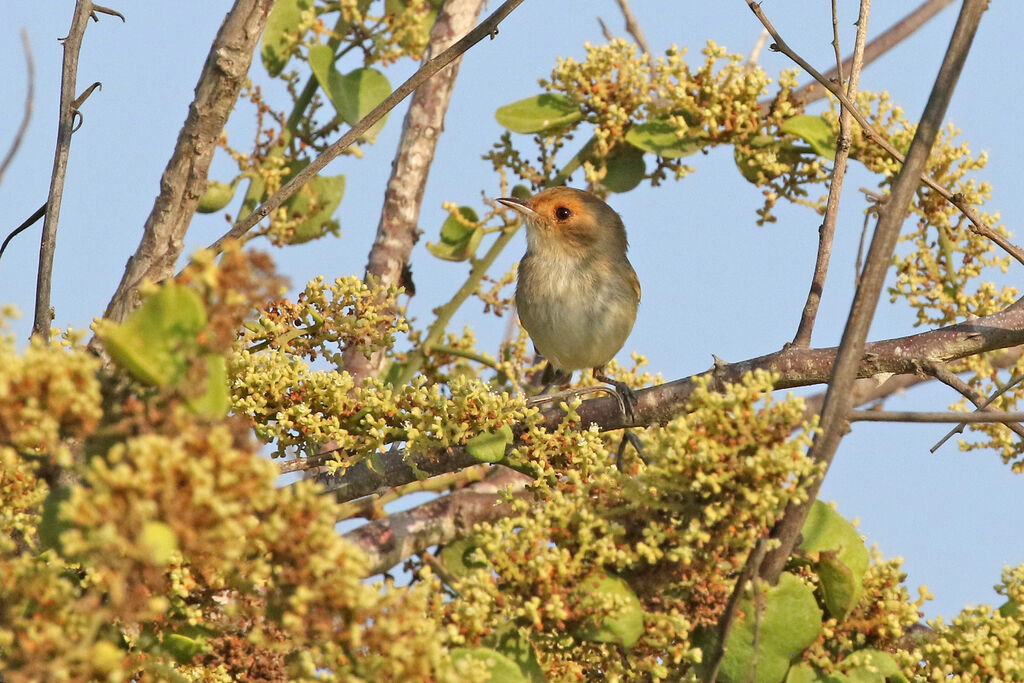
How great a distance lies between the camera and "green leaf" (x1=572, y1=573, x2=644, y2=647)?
1.89m

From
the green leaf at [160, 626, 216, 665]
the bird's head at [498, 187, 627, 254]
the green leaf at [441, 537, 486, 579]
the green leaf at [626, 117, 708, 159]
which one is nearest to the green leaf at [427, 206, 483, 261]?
the green leaf at [626, 117, 708, 159]

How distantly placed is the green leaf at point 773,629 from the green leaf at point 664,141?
2669mm

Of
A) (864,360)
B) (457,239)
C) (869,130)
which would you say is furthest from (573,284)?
(869,130)

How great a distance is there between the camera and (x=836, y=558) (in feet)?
6.70

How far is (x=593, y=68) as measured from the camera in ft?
14.6

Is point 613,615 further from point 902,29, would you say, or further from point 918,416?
point 902,29

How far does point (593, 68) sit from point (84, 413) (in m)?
3.32

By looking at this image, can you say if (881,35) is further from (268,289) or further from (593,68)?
(268,289)

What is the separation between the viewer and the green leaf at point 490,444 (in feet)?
9.03

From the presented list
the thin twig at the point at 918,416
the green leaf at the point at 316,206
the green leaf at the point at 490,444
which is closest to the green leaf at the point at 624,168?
the green leaf at the point at 316,206

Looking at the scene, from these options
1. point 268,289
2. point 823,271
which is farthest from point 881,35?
point 268,289

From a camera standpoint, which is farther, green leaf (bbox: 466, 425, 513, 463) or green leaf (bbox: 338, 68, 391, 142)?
green leaf (bbox: 338, 68, 391, 142)

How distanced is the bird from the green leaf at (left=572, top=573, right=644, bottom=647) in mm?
3796

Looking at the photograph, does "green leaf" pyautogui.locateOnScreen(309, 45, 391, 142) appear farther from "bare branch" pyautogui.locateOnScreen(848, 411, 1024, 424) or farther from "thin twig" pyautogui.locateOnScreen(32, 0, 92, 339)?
"bare branch" pyautogui.locateOnScreen(848, 411, 1024, 424)
